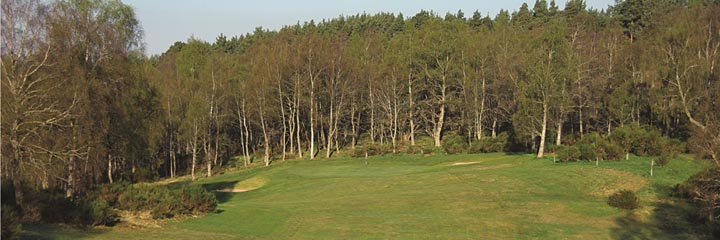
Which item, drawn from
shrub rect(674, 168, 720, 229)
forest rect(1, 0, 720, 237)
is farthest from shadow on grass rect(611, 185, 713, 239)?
forest rect(1, 0, 720, 237)

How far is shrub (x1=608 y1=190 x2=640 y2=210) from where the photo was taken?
27.0 m

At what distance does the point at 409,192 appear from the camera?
3269 centimetres

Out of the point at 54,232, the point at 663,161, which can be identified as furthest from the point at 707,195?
the point at 54,232

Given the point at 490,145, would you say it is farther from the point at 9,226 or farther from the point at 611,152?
the point at 9,226

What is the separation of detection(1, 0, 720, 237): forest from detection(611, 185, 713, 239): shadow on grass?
282 cm

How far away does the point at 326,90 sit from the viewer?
72688 mm

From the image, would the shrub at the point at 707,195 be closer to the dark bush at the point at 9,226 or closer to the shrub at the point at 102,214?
the shrub at the point at 102,214

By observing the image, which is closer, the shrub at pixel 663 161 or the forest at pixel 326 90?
the forest at pixel 326 90

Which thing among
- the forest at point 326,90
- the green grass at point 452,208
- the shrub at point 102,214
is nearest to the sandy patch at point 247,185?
the green grass at point 452,208

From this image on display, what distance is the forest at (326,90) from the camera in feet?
83.1

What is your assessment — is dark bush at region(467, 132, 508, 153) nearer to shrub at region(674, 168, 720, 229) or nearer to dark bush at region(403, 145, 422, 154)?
dark bush at region(403, 145, 422, 154)

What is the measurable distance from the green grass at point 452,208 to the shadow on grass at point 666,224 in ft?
0.18

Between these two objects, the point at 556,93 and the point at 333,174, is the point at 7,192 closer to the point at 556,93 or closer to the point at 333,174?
the point at 333,174

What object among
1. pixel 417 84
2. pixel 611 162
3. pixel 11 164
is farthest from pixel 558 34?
pixel 11 164
